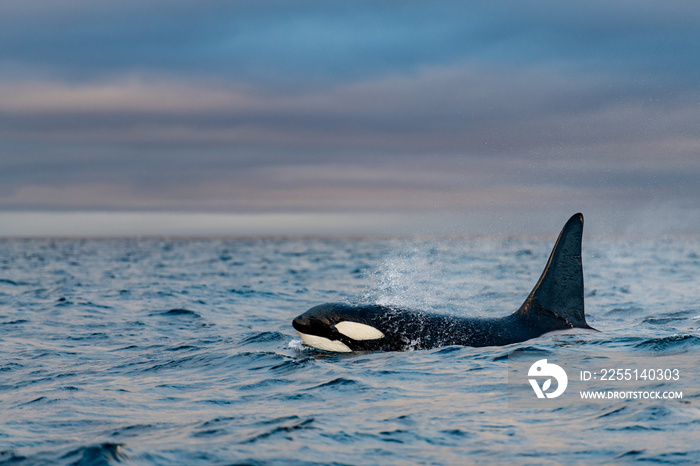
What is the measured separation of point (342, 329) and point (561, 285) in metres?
3.71

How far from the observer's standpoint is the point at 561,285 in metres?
11.9

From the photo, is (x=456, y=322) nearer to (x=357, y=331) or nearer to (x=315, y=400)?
(x=357, y=331)

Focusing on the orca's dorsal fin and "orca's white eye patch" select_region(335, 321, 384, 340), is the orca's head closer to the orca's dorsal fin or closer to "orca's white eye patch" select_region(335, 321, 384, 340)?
"orca's white eye patch" select_region(335, 321, 384, 340)

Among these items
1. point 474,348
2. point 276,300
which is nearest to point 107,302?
point 276,300

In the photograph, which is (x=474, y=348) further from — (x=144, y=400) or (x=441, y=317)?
(x=144, y=400)

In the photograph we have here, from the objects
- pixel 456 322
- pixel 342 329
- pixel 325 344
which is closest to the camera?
pixel 342 329

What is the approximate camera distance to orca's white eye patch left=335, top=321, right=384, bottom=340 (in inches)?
454

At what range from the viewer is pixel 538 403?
27.1ft

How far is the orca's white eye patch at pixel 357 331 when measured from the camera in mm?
11539

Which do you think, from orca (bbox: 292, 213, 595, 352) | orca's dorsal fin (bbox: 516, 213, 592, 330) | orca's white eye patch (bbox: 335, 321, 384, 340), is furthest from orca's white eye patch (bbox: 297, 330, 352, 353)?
orca's dorsal fin (bbox: 516, 213, 592, 330)

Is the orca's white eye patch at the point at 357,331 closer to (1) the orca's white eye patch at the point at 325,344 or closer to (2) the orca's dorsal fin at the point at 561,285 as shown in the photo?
(1) the orca's white eye patch at the point at 325,344

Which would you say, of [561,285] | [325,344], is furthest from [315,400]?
[561,285]

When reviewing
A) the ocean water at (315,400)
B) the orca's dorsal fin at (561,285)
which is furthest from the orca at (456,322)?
the ocean water at (315,400)

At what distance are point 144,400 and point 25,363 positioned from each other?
445cm
